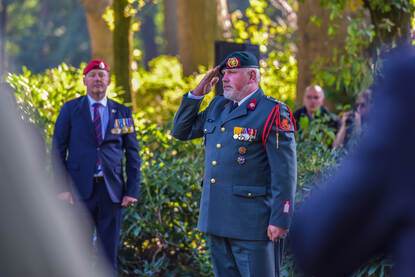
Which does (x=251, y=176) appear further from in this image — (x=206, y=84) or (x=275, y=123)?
(x=206, y=84)

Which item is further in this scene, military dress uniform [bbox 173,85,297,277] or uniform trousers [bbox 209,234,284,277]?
uniform trousers [bbox 209,234,284,277]

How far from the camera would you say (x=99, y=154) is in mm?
5367

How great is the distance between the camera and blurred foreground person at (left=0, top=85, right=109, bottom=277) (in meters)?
1.58

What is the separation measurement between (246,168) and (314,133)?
2496 millimetres

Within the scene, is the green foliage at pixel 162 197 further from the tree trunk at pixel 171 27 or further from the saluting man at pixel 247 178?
the tree trunk at pixel 171 27

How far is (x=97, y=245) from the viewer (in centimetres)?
564

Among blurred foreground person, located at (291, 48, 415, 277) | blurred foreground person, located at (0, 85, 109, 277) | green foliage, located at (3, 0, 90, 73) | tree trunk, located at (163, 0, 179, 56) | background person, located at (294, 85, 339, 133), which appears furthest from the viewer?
green foliage, located at (3, 0, 90, 73)

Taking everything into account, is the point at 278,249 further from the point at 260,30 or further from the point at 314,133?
the point at 260,30

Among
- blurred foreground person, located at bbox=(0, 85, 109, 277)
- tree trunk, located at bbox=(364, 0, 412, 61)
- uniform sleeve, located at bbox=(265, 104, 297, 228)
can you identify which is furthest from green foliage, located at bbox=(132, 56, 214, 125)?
blurred foreground person, located at bbox=(0, 85, 109, 277)

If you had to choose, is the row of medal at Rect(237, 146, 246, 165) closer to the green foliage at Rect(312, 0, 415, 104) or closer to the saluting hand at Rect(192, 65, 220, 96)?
the saluting hand at Rect(192, 65, 220, 96)

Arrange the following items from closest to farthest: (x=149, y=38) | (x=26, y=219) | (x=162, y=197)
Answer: (x=26, y=219) < (x=162, y=197) < (x=149, y=38)

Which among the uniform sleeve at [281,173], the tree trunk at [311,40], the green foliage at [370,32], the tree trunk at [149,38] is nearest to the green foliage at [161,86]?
the tree trunk at [311,40]

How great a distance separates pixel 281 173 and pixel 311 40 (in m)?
8.02

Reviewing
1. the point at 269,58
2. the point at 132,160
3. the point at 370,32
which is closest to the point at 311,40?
the point at 269,58
